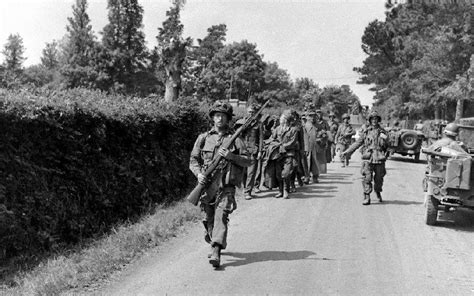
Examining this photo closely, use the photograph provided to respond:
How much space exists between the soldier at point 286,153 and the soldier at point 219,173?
514cm

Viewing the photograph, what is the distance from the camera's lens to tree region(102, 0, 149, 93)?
5362cm

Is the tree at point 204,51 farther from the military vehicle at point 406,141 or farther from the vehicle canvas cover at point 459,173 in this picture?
the vehicle canvas cover at point 459,173

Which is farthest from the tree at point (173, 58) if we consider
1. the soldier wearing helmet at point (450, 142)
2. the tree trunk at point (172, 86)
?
the soldier wearing helmet at point (450, 142)

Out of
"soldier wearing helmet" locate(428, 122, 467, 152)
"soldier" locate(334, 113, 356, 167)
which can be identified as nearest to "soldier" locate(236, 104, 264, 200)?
"soldier wearing helmet" locate(428, 122, 467, 152)

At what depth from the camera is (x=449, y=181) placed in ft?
27.6

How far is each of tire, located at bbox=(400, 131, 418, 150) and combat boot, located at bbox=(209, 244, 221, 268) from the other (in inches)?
747

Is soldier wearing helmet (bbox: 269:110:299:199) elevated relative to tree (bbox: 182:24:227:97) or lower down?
lower down

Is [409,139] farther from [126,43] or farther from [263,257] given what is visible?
[126,43]

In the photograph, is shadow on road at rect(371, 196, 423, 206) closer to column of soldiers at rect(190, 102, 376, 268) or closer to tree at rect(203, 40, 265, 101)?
column of soldiers at rect(190, 102, 376, 268)

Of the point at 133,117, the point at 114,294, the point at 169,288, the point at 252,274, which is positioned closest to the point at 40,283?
the point at 114,294

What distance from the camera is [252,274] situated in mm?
5812

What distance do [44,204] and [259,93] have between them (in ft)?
185

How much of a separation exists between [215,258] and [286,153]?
591cm

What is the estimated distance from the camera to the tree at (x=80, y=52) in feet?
167
